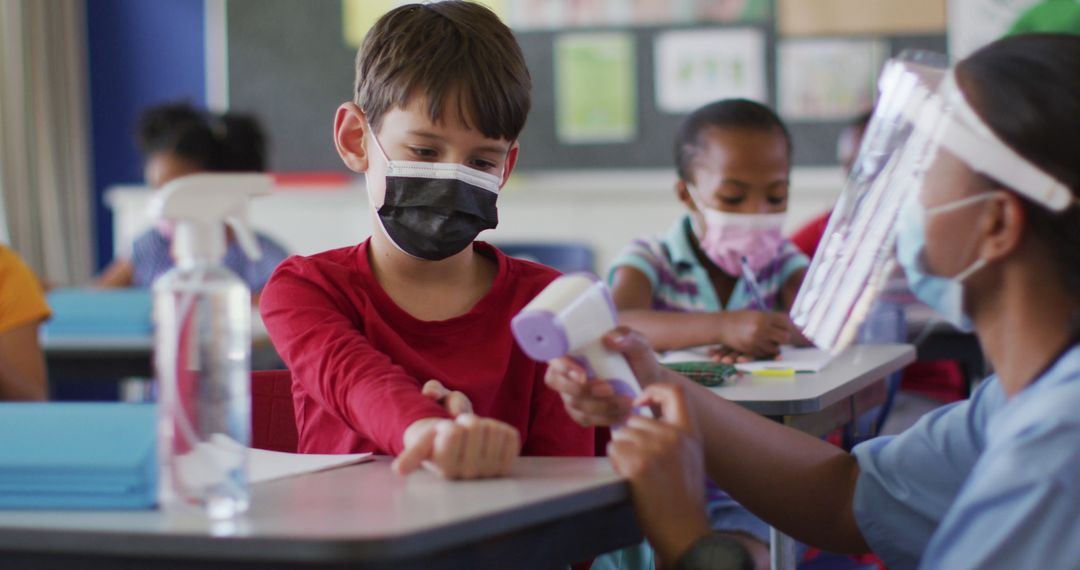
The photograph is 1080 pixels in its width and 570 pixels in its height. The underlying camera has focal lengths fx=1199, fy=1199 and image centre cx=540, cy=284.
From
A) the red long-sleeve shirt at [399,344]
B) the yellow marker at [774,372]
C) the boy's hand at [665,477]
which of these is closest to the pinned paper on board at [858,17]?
the yellow marker at [774,372]

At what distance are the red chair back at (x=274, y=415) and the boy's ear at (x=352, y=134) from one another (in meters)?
0.30

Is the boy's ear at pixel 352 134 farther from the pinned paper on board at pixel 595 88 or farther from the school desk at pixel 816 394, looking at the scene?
the pinned paper on board at pixel 595 88

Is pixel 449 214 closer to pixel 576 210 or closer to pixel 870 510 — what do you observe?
pixel 870 510

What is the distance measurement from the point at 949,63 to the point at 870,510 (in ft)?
1.48

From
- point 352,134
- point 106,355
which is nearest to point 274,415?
point 352,134

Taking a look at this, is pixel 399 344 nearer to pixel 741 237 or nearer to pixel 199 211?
pixel 199 211

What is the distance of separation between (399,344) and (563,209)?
3.58m

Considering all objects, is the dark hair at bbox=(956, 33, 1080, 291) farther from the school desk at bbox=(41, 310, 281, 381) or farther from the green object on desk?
the school desk at bbox=(41, 310, 281, 381)

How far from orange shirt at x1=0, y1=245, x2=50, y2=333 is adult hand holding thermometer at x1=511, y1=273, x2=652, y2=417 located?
164 centimetres

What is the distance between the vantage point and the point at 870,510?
1.20 m

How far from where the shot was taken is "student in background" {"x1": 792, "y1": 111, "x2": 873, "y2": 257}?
3.30 m

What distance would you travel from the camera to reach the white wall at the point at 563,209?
4.81 metres

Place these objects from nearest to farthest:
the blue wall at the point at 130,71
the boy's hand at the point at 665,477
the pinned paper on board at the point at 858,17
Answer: the boy's hand at the point at 665,477 → the pinned paper on board at the point at 858,17 → the blue wall at the point at 130,71

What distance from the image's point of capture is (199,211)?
2.99 feet
